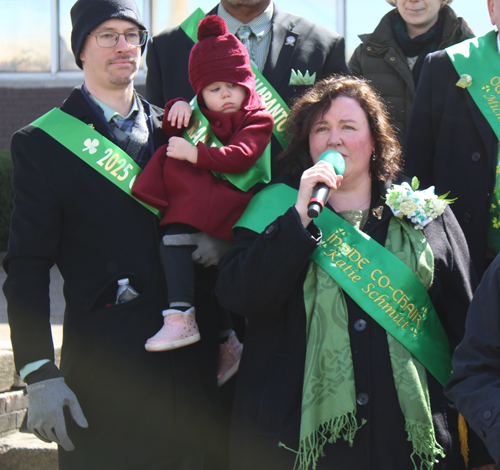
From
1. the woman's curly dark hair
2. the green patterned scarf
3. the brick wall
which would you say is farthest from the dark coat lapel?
the brick wall

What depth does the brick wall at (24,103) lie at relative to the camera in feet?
29.5

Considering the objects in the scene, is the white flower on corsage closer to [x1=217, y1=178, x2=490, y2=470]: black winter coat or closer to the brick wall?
[x1=217, y1=178, x2=490, y2=470]: black winter coat

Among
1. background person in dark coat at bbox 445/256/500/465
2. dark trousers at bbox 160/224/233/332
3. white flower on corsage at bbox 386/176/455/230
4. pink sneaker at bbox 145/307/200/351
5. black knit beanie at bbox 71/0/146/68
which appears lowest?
pink sneaker at bbox 145/307/200/351

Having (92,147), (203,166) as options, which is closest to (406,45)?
(203,166)

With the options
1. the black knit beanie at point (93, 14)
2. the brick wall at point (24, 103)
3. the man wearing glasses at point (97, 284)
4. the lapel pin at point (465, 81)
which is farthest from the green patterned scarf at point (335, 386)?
the brick wall at point (24, 103)

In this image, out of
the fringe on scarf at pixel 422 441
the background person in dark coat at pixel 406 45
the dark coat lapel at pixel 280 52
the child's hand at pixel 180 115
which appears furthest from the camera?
the background person in dark coat at pixel 406 45

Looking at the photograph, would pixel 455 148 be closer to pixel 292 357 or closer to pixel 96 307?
pixel 292 357

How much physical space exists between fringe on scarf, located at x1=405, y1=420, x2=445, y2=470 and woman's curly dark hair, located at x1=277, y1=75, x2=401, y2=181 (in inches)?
36.2

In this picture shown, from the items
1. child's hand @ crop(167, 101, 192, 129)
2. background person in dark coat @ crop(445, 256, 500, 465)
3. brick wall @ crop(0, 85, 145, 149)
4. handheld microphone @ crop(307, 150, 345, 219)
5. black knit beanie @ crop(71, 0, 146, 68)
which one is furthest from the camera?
brick wall @ crop(0, 85, 145, 149)

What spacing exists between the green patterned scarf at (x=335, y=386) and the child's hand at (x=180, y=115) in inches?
33.2

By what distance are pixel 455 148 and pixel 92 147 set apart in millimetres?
1489

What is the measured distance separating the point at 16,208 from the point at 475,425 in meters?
1.71

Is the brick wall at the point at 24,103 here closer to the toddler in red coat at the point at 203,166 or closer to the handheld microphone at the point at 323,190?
the toddler in red coat at the point at 203,166

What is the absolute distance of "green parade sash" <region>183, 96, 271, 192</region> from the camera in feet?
8.60
